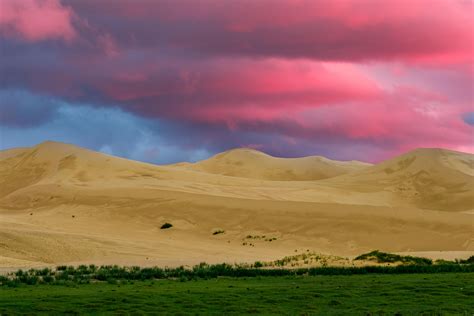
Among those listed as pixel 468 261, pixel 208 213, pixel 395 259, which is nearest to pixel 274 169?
pixel 208 213

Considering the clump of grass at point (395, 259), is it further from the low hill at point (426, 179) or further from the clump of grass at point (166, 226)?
the low hill at point (426, 179)

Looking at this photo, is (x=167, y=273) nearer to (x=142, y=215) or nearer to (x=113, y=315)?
(x=113, y=315)

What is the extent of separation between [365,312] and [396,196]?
94.1 meters

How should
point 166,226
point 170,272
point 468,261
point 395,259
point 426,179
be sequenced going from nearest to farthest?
point 170,272
point 395,259
point 468,261
point 166,226
point 426,179

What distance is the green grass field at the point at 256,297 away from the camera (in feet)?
78.9

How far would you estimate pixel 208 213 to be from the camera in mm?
76875

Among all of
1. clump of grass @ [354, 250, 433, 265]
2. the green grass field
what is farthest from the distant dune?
the green grass field

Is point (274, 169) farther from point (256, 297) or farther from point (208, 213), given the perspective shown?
point (256, 297)

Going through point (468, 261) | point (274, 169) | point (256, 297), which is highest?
point (274, 169)

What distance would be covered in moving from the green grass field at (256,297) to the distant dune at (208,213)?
1387 cm

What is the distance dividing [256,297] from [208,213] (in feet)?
165

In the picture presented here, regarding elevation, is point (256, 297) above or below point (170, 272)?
below

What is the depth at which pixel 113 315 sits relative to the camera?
23.0 metres

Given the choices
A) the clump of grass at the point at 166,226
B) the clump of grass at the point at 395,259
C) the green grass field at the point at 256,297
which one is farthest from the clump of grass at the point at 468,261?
the clump of grass at the point at 166,226
